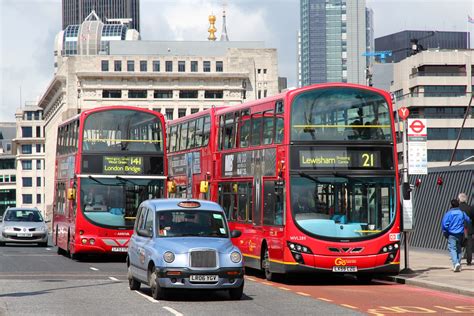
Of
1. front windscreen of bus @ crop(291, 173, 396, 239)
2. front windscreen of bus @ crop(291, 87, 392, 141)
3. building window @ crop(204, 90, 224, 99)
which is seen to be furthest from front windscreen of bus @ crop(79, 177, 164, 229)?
building window @ crop(204, 90, 224, 99)

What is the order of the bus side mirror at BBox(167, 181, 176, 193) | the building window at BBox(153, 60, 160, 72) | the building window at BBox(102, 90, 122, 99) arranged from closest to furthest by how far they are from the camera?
the bus side mirror at BBox(167, 181, 176, 193), the building window at BBox(153, 60, 160, 72), the building window at BBox(102, 90, 122, 99)

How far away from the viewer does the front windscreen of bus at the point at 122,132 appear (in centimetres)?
3297

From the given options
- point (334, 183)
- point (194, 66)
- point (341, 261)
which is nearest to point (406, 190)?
point (334, 183)

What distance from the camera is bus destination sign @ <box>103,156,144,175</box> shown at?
32844 millimetres

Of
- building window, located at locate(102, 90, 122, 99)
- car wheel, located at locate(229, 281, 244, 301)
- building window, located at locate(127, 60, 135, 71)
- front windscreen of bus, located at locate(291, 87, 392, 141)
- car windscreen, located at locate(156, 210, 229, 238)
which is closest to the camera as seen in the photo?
car wheel, located at locate(229, 281, 244, 301)

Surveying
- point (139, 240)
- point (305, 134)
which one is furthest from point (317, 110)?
point (139, 240)

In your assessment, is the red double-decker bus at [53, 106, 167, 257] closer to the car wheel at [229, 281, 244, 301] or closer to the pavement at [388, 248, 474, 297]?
the pavement at [388, 248, 474, 297]

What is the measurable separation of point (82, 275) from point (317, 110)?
694 centimetres

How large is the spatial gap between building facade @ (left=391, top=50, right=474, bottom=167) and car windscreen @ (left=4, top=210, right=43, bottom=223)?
64.2 m

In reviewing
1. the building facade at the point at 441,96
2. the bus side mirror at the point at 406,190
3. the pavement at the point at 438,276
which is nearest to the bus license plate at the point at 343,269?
the pavement at the point at 438,276

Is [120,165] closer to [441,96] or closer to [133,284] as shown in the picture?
[133,284]

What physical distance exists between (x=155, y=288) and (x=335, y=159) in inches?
248

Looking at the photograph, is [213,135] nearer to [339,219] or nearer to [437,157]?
[339,219]

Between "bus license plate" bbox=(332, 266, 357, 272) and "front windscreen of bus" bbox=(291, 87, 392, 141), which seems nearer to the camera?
"bus license plate" bbox=(332, 266, 357, 272)
